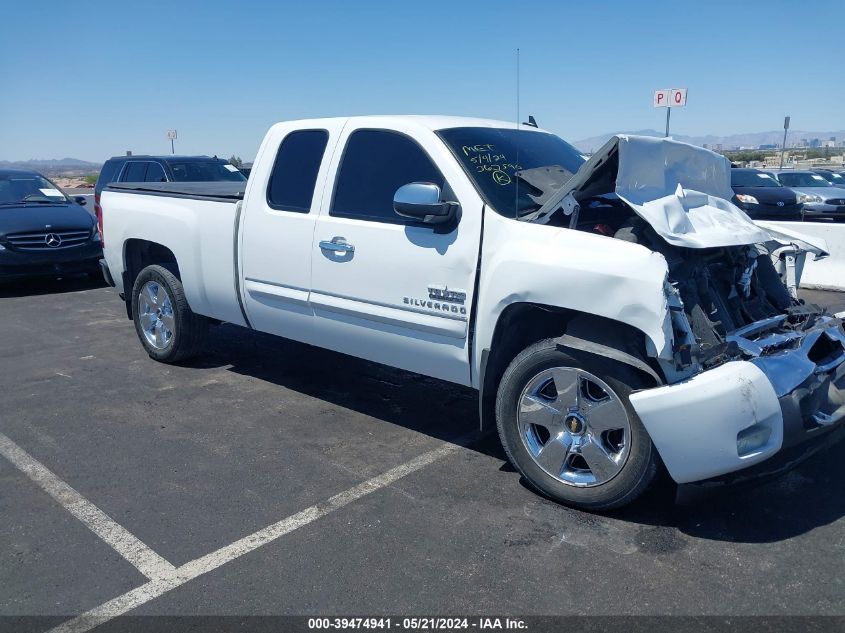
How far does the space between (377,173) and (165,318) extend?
9.17ft

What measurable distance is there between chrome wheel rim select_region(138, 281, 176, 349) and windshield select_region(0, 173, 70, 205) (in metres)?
5.64

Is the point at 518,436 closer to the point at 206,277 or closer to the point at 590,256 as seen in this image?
the point at 590,256

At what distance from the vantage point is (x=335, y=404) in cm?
546

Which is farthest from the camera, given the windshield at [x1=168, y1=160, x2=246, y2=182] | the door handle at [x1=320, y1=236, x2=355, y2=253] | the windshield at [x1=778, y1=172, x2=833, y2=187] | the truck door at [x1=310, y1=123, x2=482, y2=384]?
the windshield at [x1=778, y1=172, x2=833, y2=187]

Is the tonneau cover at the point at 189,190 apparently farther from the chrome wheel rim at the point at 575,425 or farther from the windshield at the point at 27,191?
the windshield at the point at 27,191

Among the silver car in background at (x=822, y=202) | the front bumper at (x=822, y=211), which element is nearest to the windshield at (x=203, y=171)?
the silver car in background at (x=822, y=202)

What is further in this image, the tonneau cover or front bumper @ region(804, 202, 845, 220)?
front bumper @ region(804, 202, 845, 220)

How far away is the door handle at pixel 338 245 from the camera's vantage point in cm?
466

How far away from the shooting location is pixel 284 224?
5070mm

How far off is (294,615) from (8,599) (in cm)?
123

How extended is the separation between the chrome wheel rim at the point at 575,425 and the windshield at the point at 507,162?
995 mm

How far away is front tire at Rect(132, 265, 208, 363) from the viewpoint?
6.21m

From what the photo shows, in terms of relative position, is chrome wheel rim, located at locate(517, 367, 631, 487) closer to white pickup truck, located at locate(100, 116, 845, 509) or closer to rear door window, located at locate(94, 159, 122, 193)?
white pickup truck, located at locate(100, 116, 845, 509)

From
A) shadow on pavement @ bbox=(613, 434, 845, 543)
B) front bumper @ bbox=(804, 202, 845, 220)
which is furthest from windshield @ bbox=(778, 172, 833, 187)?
shadow on pavement @ bbox=(613, 434, 845, 543)
